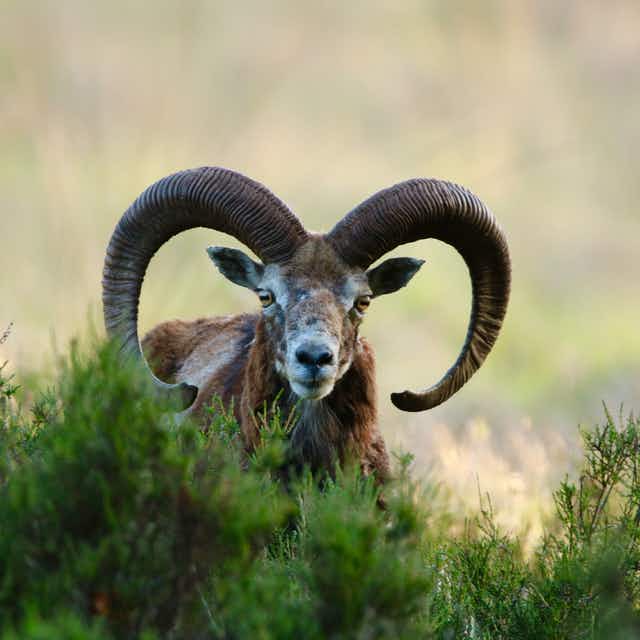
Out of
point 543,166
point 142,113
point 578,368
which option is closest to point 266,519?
point 578,368

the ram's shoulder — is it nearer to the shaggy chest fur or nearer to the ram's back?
the ram's back

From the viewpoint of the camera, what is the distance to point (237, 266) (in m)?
9.75

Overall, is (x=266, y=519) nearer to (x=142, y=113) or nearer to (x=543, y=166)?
(x=142, y=113)

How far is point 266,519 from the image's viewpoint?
5.43 metres

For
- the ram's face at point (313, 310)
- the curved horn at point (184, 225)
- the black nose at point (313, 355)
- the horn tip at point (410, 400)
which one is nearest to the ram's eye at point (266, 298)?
the ram's face at point (313, 310)

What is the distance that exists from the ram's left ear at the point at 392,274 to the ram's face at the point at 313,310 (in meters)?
0.01

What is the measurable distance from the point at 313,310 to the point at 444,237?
1.44 m

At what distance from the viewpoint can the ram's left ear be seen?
31.6ft

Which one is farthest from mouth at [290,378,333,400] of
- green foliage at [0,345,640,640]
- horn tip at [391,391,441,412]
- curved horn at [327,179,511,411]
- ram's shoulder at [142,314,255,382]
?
ram's shoulder at [142,314,255,382]

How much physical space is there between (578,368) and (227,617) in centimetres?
2256

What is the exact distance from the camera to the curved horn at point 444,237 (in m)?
9.10

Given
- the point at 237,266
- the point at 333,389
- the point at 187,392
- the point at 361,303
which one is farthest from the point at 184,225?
the point at 333,389

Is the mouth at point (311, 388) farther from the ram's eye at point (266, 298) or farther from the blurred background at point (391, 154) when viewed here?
the blurred background at point (391, 154)

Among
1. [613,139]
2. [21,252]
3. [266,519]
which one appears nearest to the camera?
[266,519]
